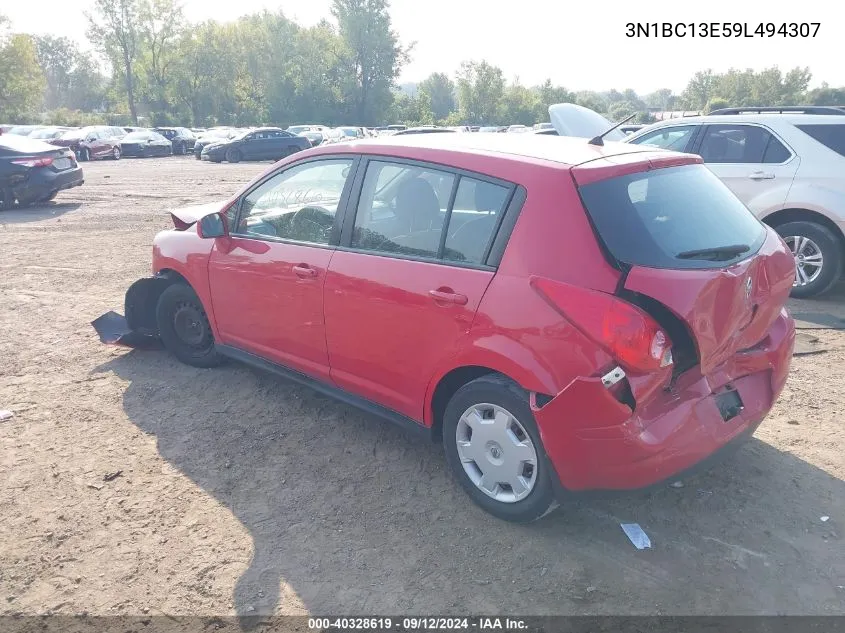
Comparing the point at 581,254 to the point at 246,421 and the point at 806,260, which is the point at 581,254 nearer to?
the point at 246,421

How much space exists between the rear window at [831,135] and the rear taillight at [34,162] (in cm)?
1378

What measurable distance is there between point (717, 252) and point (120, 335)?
4.71 m

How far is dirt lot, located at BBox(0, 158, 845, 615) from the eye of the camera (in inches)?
113

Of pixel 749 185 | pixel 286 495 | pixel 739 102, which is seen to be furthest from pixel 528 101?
pixel 286 495

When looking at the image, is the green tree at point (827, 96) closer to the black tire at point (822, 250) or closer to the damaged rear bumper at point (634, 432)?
the black tire at point (822, 250)

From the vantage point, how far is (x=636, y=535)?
3207 millimetres

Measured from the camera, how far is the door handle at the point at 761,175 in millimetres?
7141

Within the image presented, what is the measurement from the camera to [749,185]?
7254 millimetres

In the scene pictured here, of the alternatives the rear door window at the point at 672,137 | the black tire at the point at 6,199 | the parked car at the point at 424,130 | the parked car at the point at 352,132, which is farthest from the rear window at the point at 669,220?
the parked car at the point at 352,132

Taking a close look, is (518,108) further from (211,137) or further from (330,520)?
(330,520)

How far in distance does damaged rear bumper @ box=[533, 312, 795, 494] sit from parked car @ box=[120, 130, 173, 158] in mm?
35314

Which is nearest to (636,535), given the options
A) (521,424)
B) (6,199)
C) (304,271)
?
(521,424)

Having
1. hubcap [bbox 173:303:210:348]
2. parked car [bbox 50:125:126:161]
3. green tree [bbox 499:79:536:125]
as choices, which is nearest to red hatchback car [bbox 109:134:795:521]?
hubcap [bbox 173:303:210:348]

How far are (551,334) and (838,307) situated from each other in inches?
207
